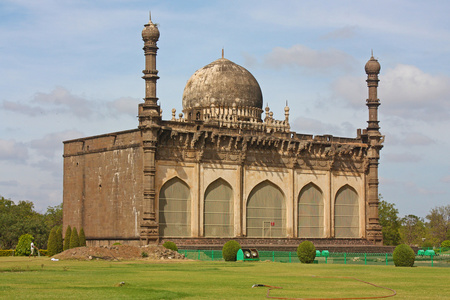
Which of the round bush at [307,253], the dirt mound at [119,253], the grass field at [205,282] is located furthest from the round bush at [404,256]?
the dirt mound at [119,253]

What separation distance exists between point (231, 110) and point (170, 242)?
12.0 metres

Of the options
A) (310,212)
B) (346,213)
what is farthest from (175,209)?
(346,213)

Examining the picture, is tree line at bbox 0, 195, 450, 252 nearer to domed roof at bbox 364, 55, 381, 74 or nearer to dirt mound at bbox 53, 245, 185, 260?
dirt mound at bbox 53, 245, 185, 260

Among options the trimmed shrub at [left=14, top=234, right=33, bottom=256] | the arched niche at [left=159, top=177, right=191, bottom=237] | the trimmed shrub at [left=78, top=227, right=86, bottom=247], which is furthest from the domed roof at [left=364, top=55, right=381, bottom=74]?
the trimmed shrub at [left=14, top=234, right=33, bottom=256]

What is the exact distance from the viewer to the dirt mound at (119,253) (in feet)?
124

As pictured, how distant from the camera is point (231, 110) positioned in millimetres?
51062

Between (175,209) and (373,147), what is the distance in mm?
15956

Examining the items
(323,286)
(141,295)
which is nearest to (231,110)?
(323,286)

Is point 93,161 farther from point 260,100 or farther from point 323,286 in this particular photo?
point 323,286

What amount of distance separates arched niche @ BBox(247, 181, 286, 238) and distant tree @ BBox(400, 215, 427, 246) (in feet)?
161

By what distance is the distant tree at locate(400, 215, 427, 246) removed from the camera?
98.4 meters

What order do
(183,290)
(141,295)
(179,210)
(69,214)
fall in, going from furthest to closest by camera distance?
(69,214)
(179,210)
(183,290)
(141,295)

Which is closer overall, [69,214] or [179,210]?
[179,210]

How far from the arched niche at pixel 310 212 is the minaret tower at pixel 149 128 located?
11479 millimetres
